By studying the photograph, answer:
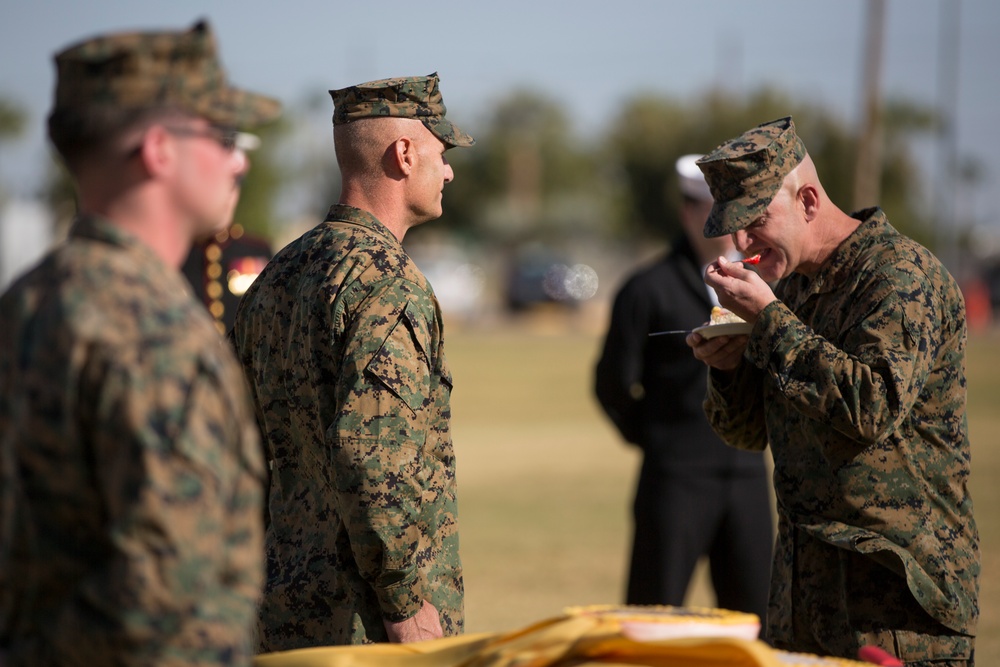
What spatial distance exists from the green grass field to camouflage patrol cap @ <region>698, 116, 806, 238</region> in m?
3.78

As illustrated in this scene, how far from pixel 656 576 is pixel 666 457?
0.60 metres

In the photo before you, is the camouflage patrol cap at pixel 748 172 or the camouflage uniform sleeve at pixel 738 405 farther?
the camouflage uniform sleeve at pixel 738 405

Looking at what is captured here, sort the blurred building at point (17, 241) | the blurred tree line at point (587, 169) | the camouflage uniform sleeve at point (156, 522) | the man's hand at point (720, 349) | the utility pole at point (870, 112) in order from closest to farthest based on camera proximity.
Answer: the camouflage uniform sleeve at point (156, 522) < the man's hand at point (720, 349) < the utility pole at point (870, 112) < the blurred building at point (17, 241) < the blurred tree line at point (587, 169)

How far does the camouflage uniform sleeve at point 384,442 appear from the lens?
324 centimetres

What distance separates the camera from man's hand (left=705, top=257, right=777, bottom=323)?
3.56 meters

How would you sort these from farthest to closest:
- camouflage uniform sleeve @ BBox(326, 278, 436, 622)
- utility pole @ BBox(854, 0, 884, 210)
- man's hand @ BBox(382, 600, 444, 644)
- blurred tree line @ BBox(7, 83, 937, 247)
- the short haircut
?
blurred tree line @ BBox(7, 83, 937, 247)
utility pole @ BBox(854, 0, 884, 210)
man's hand @ BBox(382, 600, 444, 644)
camouflage uniform sleeve @ BBox(326, 278, 436, 622)
the short haircut

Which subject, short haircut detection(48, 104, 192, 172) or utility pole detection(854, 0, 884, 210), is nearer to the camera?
short haircut detection(48, 104, 192, 172)

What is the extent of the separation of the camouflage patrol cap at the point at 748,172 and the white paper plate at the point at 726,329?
0.95ft

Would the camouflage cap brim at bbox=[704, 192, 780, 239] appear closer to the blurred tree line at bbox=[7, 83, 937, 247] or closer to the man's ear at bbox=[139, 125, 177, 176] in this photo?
the man's ear at bbox=[139, 125, 177, 176]

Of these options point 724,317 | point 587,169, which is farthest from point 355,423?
point 587,169

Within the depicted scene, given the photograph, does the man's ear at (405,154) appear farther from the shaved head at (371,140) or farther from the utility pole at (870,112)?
the utility pole at (870,112)

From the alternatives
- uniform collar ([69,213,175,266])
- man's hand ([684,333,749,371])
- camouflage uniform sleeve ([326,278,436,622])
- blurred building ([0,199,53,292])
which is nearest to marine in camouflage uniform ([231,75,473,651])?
camouflage uniform sleeve ([326,278,436,622])

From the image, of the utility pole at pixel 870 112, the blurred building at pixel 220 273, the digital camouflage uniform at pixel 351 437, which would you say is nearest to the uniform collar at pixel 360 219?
the digital camouflage uniform at pixel 351 437

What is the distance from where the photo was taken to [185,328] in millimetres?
2000
